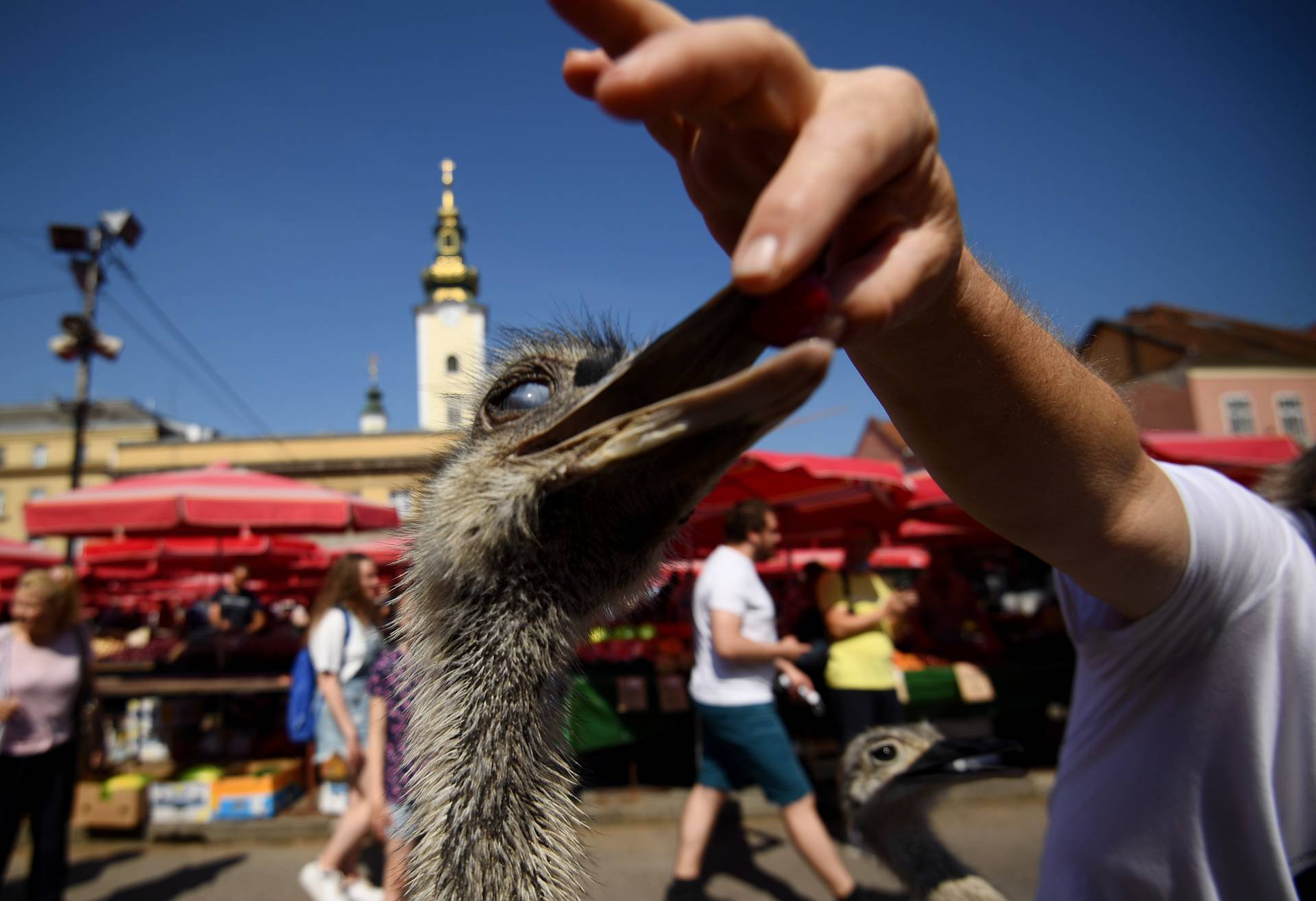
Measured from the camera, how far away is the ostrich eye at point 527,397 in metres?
1.31

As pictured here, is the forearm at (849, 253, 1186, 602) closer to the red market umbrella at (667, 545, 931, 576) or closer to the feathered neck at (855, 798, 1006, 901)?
the feathered neck at (855, 798, 1006, 901)

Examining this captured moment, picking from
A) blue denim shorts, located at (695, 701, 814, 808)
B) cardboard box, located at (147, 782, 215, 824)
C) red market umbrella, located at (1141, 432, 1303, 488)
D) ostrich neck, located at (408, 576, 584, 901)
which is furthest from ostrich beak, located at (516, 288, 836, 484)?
cardboard box, located at (147, 782, 215, 824)

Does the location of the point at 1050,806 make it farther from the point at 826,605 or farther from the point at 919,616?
the point at 919,616

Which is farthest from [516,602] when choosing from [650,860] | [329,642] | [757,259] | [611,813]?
[611,813]

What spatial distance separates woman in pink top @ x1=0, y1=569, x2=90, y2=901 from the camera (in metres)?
4.37

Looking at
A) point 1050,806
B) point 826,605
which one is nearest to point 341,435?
point 826,605

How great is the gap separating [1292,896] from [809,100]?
62.2 inches

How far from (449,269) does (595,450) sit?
6201 cm

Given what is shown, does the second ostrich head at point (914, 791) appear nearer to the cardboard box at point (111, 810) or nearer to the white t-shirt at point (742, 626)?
the white t-shirt at point (742, 626)

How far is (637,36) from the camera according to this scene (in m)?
0.76

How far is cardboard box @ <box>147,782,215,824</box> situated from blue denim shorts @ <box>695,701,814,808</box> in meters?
4.76

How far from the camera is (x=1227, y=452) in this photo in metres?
7.66

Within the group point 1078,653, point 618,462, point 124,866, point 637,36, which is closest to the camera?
point 637,36

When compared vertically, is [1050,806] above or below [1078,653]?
below
